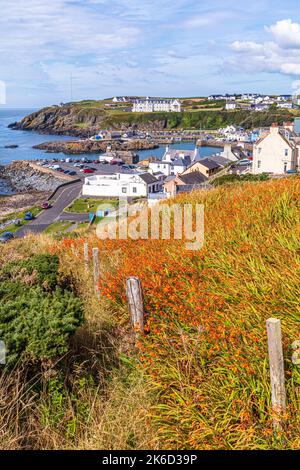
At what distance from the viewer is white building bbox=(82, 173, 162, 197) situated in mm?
47000

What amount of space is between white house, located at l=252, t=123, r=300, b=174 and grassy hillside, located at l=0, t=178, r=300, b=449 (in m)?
27.5

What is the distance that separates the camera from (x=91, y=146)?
95438 millimetres

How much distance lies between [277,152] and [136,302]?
1169 inches

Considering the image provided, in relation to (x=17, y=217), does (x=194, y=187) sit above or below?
above

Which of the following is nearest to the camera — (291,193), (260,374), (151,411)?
(260,374)

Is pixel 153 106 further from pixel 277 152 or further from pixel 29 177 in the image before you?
pixel 277 152

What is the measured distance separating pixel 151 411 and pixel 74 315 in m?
1.28

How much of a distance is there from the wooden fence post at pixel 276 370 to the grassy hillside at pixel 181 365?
8 centimetres

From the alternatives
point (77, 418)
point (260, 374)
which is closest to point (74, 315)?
point (77, 418)

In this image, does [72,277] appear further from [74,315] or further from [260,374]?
[260,374]

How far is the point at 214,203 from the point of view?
9.04m

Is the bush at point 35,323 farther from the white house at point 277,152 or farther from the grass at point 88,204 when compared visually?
the grass at point 88,204

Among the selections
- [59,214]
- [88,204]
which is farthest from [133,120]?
[59,214]

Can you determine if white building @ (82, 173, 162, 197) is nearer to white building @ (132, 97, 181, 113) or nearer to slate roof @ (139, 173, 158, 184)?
slate roof @ (139, 173, 158, 184)
